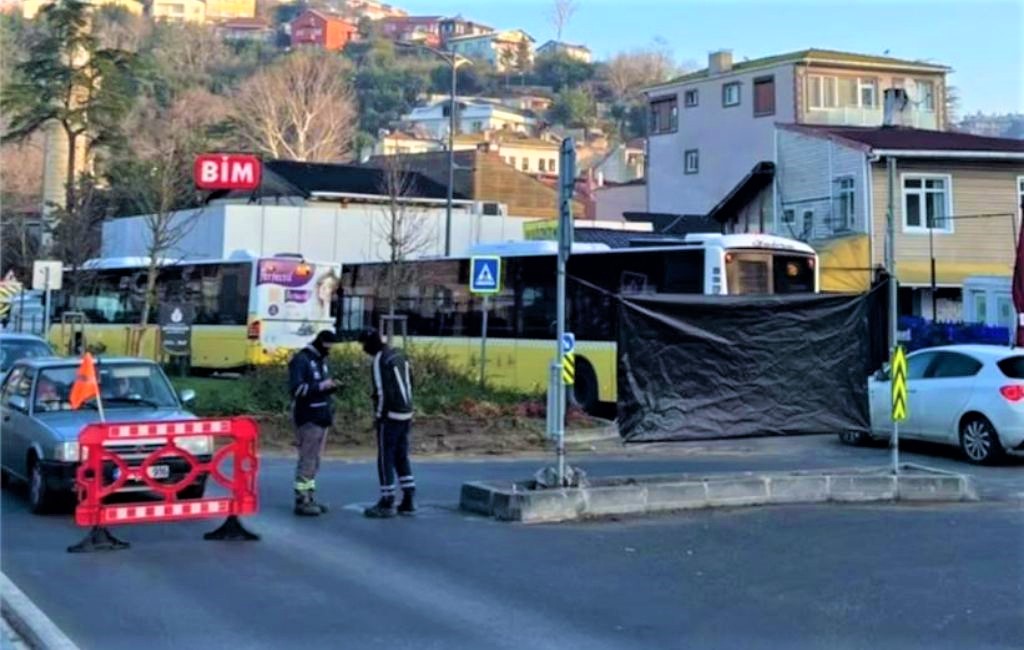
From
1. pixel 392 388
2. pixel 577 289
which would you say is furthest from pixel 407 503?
pixel 577 289

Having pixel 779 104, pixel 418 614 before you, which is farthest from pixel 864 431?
pixel 779 104

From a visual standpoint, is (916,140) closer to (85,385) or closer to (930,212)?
(930,212)

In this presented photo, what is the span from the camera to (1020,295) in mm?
22406

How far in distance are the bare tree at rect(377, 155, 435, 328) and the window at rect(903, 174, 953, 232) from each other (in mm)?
16387

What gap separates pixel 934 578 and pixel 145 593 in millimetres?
5798

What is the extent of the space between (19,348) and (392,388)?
10.1 meters

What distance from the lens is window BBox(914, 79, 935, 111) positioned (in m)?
60.2

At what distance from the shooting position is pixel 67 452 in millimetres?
11945

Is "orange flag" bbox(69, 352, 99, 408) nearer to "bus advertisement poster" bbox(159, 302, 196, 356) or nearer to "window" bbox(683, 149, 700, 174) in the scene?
"bus advertisement poster" bbox(159, 302, 196, 356)

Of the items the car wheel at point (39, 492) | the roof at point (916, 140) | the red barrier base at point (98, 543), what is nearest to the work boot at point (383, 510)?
the red barrier base at point (98, 543)

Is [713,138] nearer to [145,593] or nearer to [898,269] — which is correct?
[898,269]

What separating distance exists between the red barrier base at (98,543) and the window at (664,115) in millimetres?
56908

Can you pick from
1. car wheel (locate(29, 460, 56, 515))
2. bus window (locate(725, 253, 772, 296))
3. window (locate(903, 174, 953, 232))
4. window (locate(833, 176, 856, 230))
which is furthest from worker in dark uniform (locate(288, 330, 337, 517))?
window (locate(833, 176, 856, 230))

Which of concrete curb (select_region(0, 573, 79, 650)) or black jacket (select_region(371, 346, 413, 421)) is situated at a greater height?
black jacket (select_region(371, 346, 413, 421))
